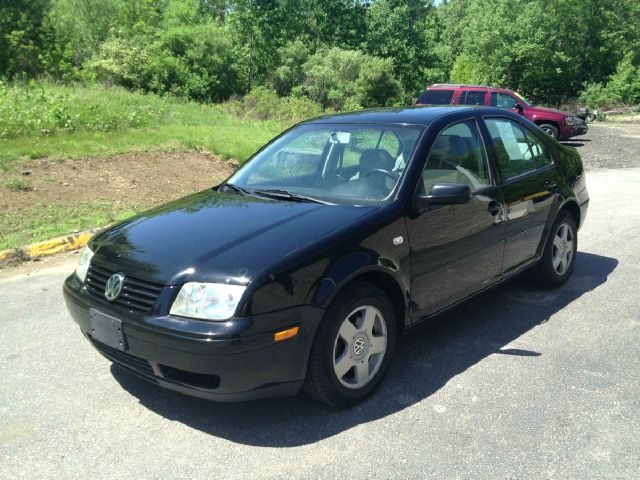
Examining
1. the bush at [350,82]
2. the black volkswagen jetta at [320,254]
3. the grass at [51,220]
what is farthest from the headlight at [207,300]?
the bush at [350,82]

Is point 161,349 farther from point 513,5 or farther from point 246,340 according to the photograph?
point 513,5

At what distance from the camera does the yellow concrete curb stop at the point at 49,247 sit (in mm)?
6781

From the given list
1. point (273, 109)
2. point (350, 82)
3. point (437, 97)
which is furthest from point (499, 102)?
point (350, 82)

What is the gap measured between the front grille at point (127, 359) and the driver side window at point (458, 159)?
2039 millimetres

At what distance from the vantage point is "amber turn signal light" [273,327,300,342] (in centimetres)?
303

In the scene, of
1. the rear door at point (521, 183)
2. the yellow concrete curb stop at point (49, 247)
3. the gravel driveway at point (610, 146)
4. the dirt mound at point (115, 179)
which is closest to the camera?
the rear door at point (521, 183)

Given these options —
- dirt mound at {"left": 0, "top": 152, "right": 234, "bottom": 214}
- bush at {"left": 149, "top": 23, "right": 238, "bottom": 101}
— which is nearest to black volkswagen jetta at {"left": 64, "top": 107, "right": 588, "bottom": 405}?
dirt mound at {"left": 0, "top": 152, "right": 234, "bottom": 214}

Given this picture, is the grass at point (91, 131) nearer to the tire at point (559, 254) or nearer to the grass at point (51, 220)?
the grass at point (51, 220)

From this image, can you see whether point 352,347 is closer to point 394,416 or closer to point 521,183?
point 394,416

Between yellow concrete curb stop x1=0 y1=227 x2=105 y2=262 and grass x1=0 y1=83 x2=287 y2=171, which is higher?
grass x1=0 y1=83 x2=287 y2=171

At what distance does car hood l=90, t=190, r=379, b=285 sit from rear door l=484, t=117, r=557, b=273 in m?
1.50

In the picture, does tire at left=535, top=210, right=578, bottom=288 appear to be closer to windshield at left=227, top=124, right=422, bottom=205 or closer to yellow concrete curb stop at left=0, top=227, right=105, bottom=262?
windshield at left=227, top=124, right=422, bottom=205

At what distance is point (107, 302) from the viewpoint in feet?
10.9

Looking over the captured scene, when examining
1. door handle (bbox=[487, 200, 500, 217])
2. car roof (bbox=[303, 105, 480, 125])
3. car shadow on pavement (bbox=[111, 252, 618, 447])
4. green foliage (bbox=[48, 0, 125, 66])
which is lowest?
car shadow on pavement (bbox=[111, 252, 618, 447])
